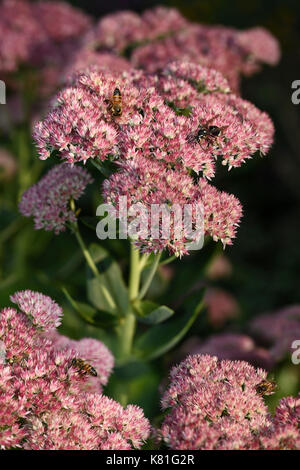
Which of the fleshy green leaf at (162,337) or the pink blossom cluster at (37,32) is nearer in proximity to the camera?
the fleshy green leaf at (162,337)

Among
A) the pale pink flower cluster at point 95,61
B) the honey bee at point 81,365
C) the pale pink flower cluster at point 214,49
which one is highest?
the pale pink flower cluster at point 214,49

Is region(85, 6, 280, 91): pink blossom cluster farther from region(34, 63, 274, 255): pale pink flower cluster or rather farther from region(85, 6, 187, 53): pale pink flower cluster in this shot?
region(34, 63, 274, 255): pale pink flower cluster

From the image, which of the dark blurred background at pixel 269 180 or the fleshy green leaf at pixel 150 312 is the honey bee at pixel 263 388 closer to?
the fleshy green leaf at pixel 150 312

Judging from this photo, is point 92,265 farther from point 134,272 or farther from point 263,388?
point 263,388

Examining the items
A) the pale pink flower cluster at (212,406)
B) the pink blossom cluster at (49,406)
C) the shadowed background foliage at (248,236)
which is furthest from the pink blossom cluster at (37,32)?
the pale pink flower cluster at (212,406)

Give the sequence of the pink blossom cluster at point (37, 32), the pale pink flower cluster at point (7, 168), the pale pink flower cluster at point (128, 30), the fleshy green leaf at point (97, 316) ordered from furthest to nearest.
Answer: the pale pink flower cluster at point (7, 168) < the pink blossom cluster at point (37, 32) < the pale pink flower cluster at point (128, 30) < the fleshy green leaf at point (97, 316)
